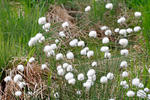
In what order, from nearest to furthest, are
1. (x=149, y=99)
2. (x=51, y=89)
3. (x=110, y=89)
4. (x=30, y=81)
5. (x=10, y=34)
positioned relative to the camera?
(x=149, y=99), (x=110, y=89), (x=51, y=89), (x=30, y=81), (x=10, y=34)

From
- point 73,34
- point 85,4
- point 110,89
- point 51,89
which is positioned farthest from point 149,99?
point 85,4

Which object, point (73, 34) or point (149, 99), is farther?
point (73, 34)

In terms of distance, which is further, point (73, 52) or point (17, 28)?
point (17, 28)

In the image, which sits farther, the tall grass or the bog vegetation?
the tall grass

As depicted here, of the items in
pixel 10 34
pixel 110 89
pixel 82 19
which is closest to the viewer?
pixel 110 89

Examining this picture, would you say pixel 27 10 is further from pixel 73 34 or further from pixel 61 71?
pixel 61 71

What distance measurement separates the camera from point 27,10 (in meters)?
4.21

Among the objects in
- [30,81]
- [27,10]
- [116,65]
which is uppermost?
[27,10]

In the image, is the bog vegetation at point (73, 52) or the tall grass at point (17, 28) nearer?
the bog vegetation at point (73, 52)

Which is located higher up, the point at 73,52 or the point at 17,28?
the point at 17,28

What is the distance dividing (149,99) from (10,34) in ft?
6.84

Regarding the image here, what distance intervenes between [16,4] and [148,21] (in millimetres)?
2135

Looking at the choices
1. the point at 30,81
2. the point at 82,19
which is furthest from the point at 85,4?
the point at 30,81

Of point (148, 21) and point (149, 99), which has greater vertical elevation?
point (148, 21)
